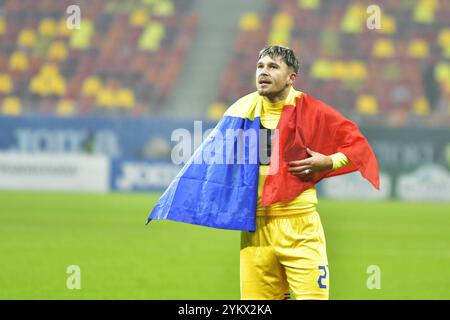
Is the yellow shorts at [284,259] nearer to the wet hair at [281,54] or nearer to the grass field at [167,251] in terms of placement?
the wet hair at [281,54]

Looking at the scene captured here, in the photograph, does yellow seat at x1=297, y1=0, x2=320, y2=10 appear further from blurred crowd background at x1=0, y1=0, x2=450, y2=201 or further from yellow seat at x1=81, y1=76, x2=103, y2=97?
yellow seat at x1=81, y1=76, x2=103, y2=97

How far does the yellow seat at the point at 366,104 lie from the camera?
24.6 metres

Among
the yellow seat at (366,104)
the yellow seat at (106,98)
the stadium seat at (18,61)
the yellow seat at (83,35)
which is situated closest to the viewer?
the yellow seat at (366,104)

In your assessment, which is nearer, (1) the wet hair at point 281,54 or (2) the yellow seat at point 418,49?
(1) the wet hair at point 281,54

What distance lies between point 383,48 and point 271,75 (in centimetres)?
2159

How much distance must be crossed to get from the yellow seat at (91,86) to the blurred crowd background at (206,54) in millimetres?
30

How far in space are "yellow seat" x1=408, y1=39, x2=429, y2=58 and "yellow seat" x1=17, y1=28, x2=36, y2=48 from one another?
11176 mm

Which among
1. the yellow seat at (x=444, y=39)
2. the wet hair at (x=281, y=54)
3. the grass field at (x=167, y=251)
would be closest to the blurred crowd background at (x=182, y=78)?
the yellow seat at (x=444, y=39)

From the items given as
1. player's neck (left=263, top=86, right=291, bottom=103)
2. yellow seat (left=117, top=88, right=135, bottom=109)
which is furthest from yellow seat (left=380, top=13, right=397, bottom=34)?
player's neck (left=263, top=86, right=291, bottom=103)

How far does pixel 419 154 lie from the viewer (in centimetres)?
2053

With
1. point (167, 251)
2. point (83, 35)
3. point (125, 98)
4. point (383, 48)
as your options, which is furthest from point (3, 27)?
point (167, 251)

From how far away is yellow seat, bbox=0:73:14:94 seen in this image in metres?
25.7

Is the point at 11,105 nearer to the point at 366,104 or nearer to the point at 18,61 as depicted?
the point at 18,61

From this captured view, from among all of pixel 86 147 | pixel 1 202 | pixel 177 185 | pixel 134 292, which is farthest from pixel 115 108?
pixel 177 185
